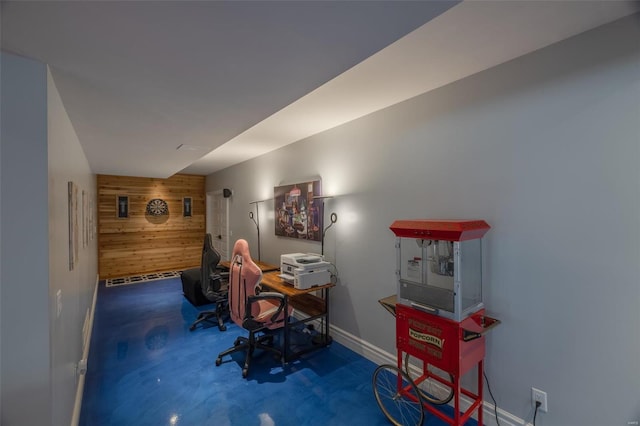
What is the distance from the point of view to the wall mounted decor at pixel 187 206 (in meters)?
7.13

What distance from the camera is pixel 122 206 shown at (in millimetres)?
6340

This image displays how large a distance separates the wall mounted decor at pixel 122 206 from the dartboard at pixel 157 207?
43 cm

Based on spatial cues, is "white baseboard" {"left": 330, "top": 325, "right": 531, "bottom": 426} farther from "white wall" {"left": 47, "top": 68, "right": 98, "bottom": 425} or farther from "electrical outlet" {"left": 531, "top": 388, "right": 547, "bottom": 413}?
"white wall" {"left": 47, "top": 68, "right": 98, "bottom": 425}

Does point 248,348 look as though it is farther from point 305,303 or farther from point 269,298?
point 305,303

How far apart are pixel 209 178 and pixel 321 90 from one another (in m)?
5.72

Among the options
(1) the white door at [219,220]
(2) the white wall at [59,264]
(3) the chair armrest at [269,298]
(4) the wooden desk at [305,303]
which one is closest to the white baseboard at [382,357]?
(4) the wooden desk at [305,303]

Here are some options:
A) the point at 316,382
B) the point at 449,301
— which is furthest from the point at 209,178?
the point at 449,301

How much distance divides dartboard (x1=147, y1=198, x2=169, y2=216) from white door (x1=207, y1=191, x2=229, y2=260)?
1009 mm

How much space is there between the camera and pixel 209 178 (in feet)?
23.7

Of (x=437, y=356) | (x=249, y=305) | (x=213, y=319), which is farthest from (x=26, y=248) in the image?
(x=213, y=319)

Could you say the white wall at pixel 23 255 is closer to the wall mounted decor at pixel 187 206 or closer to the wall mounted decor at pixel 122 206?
the wall mounted decor at pixel 122 206

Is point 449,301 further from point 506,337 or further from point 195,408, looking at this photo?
point 195,408

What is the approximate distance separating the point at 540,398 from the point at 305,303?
7.75 feet

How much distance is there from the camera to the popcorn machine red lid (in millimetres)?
1718
